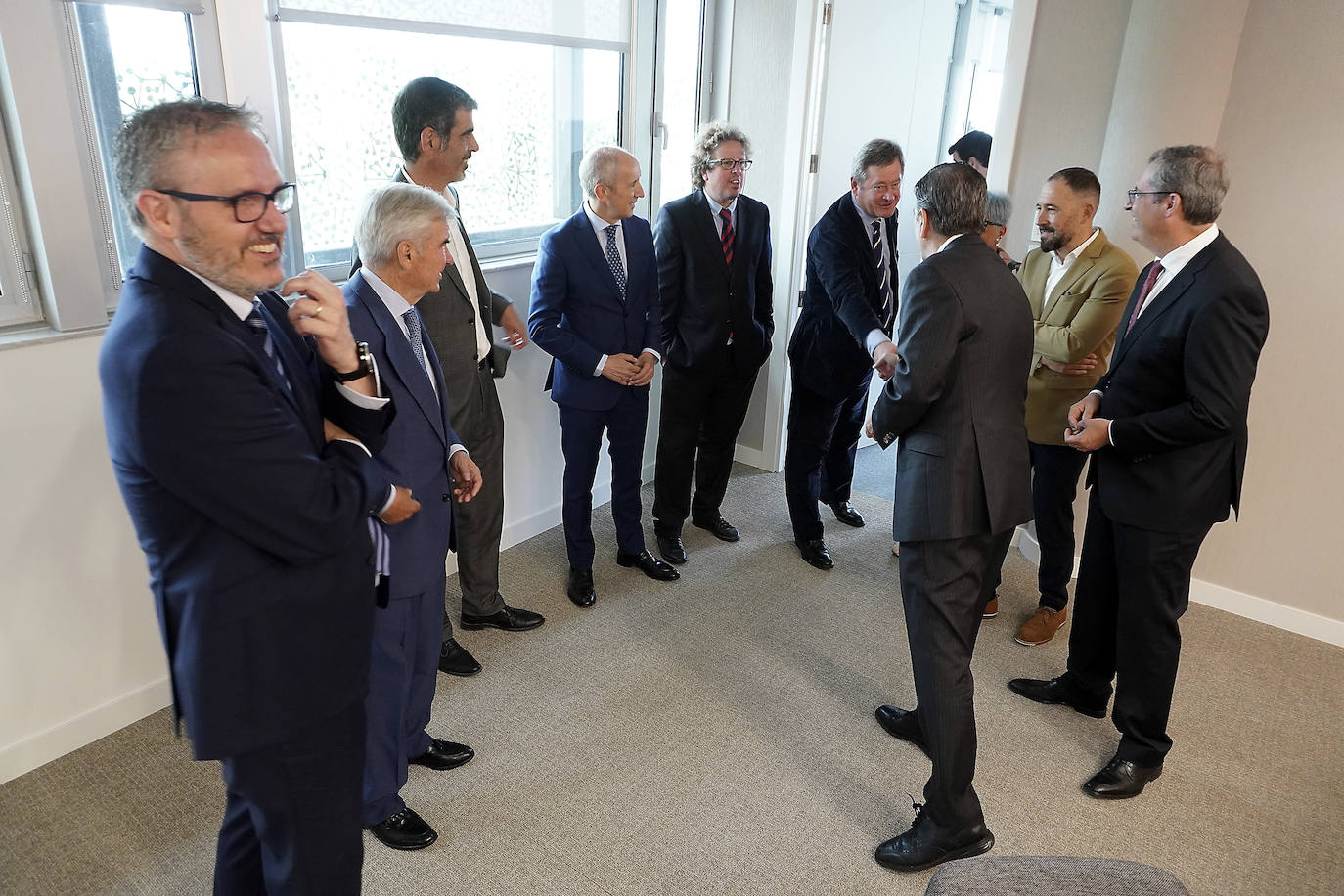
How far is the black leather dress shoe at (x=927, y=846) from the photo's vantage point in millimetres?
2244

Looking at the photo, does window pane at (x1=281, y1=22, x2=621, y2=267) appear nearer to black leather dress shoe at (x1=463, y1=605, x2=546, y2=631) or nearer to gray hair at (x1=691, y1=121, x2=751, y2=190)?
gray hair at (x1=691, y1=121, x2=751, y2=190)

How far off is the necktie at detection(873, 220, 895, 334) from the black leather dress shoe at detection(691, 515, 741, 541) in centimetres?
113

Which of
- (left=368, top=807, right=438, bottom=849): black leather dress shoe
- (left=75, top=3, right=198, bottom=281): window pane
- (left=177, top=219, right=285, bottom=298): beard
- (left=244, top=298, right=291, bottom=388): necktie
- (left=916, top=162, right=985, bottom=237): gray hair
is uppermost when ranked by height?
(left=75, top=3, right=198, bottom=281): window pane

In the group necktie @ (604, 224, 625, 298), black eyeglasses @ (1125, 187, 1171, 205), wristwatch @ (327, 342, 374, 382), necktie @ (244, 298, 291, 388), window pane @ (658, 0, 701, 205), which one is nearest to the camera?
necktie @ (244, 298, 291, 388)

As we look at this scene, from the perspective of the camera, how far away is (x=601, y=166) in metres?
3.09

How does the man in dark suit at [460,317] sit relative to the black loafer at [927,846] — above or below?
above

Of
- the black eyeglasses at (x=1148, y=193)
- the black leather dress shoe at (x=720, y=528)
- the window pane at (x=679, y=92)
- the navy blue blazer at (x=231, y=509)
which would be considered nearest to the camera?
the navy blue blazer at (x=231, y=509)

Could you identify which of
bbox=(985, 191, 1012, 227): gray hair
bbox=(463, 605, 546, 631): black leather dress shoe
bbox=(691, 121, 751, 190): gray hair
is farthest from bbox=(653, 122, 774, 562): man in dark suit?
bbox=(985, 191, 1012, 227): gray hair

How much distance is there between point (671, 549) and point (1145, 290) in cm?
207

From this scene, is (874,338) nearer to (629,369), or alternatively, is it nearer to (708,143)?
(629,369)

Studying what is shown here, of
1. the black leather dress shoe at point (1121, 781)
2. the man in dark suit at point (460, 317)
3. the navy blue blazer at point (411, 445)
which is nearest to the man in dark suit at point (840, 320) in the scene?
the man in dark suit at point (460, 317)

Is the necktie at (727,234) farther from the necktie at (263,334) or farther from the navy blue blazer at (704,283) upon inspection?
the necktie at (263,334)

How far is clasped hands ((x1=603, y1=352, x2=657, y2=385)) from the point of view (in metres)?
3.23

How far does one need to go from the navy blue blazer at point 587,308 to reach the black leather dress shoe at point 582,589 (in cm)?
66
